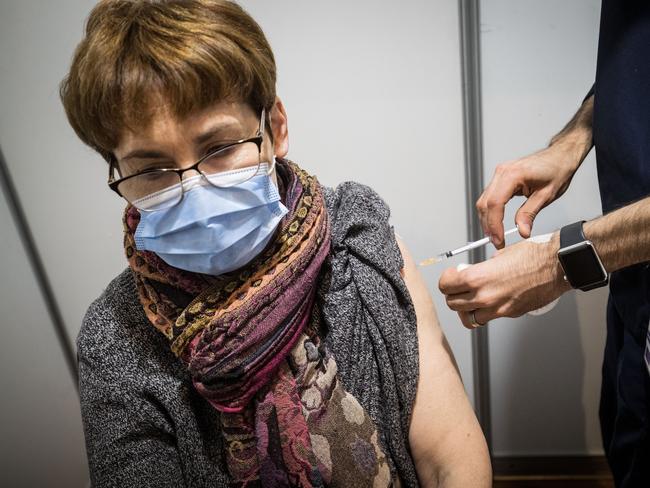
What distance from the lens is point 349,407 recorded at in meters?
0.83

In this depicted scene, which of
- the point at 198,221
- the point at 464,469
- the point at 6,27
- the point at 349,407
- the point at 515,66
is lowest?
the point at 464,469

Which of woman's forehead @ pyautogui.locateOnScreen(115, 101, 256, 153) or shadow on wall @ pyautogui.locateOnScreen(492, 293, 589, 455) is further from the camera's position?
shadow on wall @ pyautogui.locateOnScreen(492, 293, 589, 455)

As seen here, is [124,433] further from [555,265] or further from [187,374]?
[555,265]

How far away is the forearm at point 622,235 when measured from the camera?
2.01 feet

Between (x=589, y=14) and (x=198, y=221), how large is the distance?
46.4 inches

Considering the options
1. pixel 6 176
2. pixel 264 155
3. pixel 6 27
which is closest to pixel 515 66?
pixel 264 155

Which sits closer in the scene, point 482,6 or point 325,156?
point 482,6

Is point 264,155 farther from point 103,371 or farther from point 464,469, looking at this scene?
point 464,469

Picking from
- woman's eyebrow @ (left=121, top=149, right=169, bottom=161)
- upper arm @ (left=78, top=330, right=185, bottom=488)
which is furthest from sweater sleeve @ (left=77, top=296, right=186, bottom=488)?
woman's eyebrow @ (left=121, top=149, right=169, bottom=161)

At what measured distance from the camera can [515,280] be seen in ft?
2.37

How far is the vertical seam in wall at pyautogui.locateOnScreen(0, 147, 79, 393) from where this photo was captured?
133 centimetres

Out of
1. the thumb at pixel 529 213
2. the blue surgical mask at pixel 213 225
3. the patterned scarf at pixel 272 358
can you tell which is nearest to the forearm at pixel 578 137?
the thumb at pixel 529 213

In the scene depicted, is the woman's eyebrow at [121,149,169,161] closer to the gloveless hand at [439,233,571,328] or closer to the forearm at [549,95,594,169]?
the gloveless hand at [439,233,571,328]

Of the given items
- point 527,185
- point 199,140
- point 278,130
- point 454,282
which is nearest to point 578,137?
point 527,185
